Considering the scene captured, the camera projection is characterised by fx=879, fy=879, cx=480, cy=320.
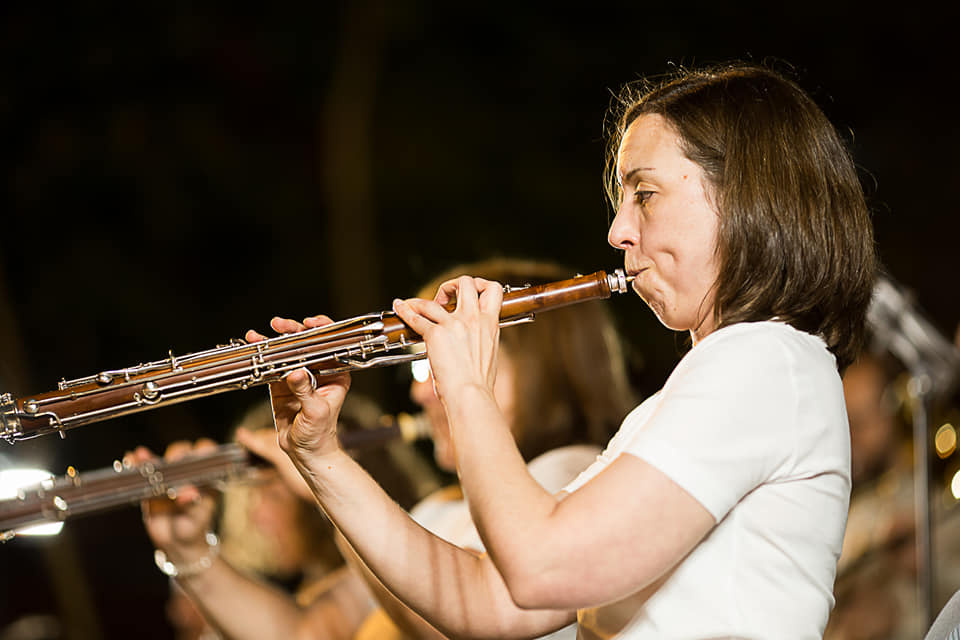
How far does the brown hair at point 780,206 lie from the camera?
1401 millimetres

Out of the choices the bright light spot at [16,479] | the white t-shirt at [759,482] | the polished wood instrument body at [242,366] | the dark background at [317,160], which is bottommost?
the white t-shirt at [759,482]

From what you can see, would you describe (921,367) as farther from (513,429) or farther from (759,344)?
(759,344)

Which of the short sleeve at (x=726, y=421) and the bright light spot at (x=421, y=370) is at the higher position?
the bright light spot at (x=421, y=370)

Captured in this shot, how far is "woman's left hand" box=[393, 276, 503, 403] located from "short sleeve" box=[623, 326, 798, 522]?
27 centimetres

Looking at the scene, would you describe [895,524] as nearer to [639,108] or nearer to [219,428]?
[639,108]

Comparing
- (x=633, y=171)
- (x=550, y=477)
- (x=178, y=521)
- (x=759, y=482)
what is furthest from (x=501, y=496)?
(x=178, y=521)

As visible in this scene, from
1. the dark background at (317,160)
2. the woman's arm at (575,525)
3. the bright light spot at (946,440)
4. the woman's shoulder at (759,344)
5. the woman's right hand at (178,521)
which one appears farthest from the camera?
the dark background at (317,160)

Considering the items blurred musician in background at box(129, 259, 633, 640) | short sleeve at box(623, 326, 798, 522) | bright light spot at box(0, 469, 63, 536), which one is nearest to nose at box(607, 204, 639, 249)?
short sleeve at box(623, 326, 798, 522)

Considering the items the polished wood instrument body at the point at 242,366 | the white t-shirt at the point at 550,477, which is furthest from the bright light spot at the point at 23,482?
the white t-shirt at the point at 550,477

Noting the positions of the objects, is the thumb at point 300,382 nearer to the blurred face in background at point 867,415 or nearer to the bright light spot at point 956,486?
the blurred face in background at point 867,415

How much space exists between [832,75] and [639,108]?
5344mm

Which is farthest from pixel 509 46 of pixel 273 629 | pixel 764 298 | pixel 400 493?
pixel 764 298

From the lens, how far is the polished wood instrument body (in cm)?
159

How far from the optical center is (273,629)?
2613mm
